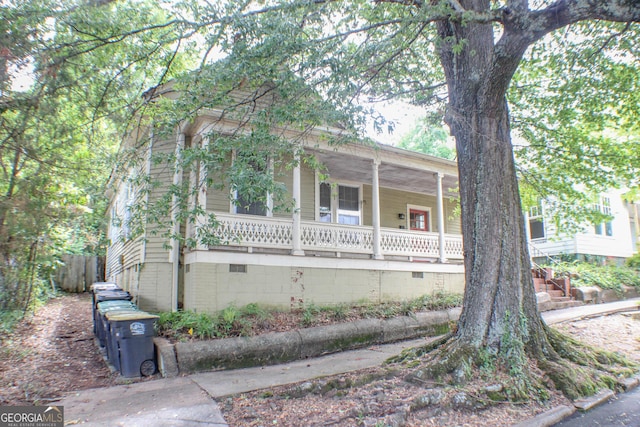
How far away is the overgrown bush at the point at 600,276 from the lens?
1473cm

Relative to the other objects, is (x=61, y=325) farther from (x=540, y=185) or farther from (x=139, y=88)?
(x=540, y=185)

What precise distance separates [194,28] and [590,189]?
9.23 metres

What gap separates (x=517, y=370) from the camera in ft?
17.9

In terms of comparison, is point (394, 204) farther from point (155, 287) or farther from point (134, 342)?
point (134, 342)

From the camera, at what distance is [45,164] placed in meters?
7.06

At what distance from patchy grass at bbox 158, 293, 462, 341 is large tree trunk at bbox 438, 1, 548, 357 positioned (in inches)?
142

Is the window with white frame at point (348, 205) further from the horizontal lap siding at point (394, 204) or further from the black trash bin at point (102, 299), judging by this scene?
A: the black trash bin at point (102, 299)

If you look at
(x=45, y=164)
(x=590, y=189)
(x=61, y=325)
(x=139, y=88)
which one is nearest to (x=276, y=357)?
(x=45, y=164)

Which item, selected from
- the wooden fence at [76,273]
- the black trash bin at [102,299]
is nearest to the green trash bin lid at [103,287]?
the black trash bin at [102,299]

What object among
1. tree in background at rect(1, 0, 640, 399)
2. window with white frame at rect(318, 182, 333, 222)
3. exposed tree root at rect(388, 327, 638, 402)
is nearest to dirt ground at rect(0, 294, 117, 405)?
tree in background at rect(1, 0, 640, 399)

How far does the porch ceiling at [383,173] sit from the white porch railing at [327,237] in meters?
2.08

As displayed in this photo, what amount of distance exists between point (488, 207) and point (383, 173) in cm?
798

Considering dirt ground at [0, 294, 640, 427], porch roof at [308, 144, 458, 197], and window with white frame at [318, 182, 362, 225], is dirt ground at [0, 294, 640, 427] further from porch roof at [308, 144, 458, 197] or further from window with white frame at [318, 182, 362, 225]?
window with white frame at [318, 182, 362, 225]

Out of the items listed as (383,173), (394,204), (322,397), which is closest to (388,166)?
(383,173)
